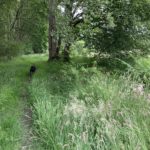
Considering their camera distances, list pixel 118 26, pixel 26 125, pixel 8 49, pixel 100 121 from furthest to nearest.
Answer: pixel 8 49, pixel 118 26, pixel 26 125, pixel 100 121

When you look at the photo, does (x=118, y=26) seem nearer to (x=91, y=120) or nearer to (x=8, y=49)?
(x=91, y=120)

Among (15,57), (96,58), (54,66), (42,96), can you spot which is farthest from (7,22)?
(42,96)

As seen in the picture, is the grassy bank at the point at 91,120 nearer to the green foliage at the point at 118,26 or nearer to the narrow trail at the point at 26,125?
the narrow trail at the point at 26,125

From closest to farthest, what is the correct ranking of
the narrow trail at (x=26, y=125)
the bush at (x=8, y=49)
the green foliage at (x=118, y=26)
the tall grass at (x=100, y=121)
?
the tall grass at (x=100, y=121) → the narrow trail at (x=26, y=125) → the green foliage at (x=118, y=26) → the bush at (x=8, y=49)

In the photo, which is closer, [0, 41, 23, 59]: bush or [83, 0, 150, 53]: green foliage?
[83, 0, 150, 53]: green foliage

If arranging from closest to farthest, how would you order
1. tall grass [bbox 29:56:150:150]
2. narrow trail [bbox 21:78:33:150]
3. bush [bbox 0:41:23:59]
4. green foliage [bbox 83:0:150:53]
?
1. tall grass [bbox 29:56:150:150]
2. narrow trail [bbox 21:78:33:150]
3. green foliage [bbox 83:0:150:53]
4. bush [bbox 0:41:23:59]

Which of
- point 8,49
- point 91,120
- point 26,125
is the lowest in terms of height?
point 26,125

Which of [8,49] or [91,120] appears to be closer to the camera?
[91,120]

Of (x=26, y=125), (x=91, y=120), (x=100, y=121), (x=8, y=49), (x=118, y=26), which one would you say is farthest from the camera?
(x=8, y=49)

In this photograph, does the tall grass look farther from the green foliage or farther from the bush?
the bush

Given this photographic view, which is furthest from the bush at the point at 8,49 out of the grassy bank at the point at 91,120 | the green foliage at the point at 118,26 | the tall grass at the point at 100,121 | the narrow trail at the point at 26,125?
the tall grass at the point at 100,121

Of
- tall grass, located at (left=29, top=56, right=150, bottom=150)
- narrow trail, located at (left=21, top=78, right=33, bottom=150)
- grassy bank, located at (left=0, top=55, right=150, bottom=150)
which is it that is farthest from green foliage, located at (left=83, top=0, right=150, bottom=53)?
tall grass, located at (left=29, top=56, right=150, bottom=150)

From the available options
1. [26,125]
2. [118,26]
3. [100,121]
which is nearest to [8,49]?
[118,26]

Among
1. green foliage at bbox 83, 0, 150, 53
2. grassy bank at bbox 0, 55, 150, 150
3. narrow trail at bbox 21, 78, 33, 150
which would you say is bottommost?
narrow trail at bbox 21, 78, 33, 150
